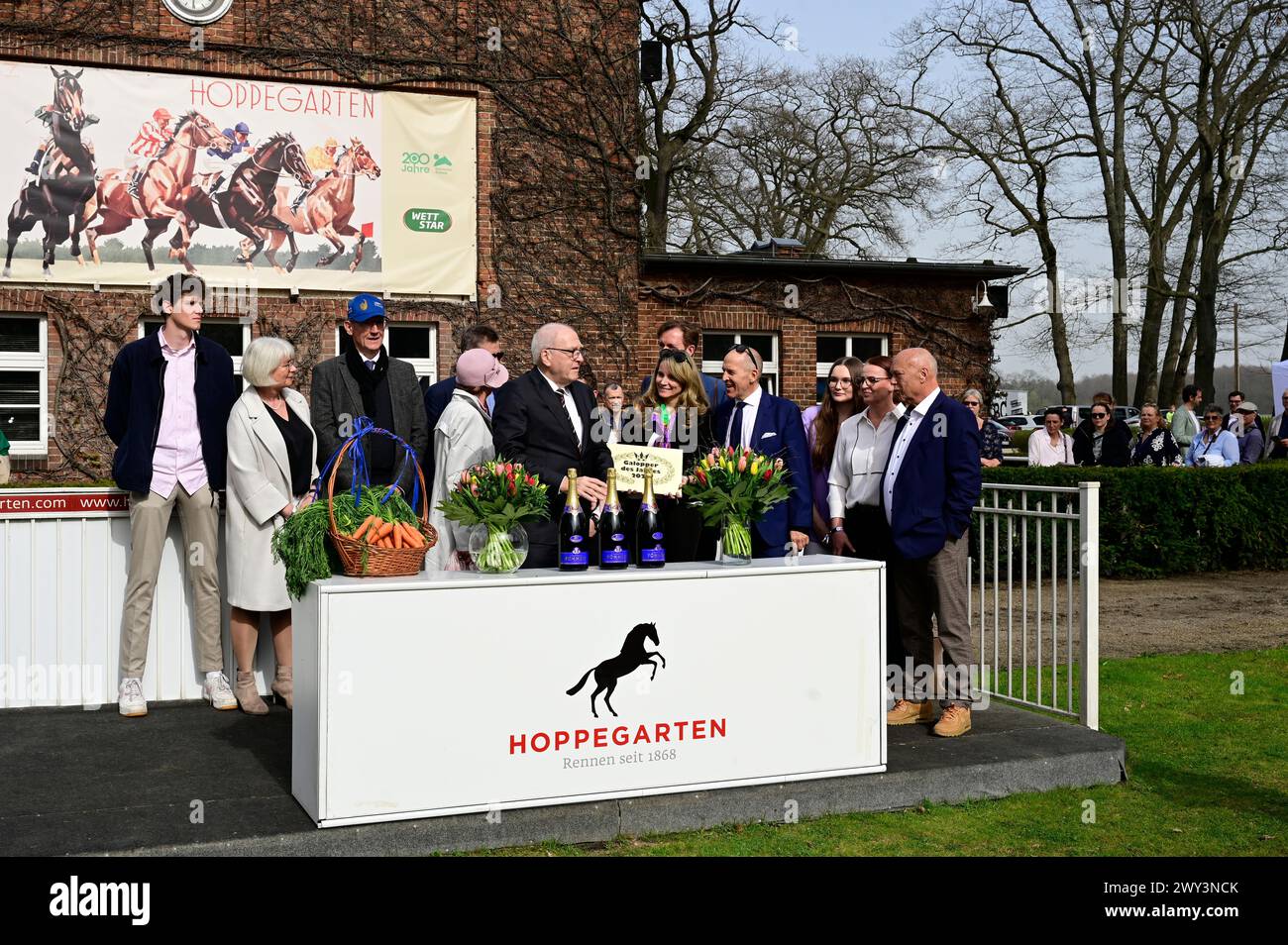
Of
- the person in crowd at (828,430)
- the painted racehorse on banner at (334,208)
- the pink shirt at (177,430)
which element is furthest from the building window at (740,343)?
the pink shirt at (177,430)

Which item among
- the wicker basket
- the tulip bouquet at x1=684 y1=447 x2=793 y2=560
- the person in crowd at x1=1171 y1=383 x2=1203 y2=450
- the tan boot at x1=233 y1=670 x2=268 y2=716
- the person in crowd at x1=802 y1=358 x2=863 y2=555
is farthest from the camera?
the person in crowd at x1=1171 y1=383 x2=1203 y2=450

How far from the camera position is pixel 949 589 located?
6.42 meters

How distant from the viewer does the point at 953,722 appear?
6398 mm

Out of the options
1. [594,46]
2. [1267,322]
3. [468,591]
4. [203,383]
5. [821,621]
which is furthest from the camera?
[1267,322]

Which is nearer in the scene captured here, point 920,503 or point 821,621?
point 821,621

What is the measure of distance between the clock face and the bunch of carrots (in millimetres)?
11395

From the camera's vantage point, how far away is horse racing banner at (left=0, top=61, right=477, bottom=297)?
1379 cm

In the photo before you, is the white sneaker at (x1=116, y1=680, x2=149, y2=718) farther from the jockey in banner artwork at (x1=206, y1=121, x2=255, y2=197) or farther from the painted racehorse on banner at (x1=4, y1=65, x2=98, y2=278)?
the jockey in banner artwork at (x1=206, y1=121, x2=255, y2=197)

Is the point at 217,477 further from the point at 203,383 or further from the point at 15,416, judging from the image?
the point at 15,416

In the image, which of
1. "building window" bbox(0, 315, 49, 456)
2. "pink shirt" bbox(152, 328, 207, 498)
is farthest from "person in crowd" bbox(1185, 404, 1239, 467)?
"building window" bbox(0, 315, 49, 456)

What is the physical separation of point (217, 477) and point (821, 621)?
11.7 feet

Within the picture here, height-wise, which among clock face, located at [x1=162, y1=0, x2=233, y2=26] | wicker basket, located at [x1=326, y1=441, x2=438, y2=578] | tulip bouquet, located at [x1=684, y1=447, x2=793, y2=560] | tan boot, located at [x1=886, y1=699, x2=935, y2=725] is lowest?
Answer: tan boot, located at [x1=886, y1=699, x2=935, y2=725]

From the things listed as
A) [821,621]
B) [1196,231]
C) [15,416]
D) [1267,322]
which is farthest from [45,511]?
[1267,322]
